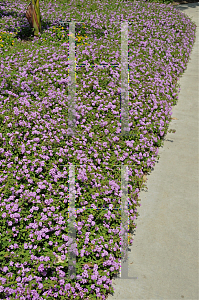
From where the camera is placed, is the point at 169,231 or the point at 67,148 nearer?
the point at 169,231

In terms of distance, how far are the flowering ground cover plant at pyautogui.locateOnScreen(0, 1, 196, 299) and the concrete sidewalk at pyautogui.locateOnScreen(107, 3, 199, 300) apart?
0.20m

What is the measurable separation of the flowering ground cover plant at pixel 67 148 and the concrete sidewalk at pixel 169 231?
0.20 m

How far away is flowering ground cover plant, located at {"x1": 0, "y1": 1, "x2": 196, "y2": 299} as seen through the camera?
10.3 feet

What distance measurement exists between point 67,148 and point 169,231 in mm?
1884

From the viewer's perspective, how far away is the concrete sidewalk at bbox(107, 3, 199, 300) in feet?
10.4

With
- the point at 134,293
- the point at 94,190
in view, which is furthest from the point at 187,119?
the point at 134,293

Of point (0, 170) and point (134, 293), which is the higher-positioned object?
point (0, 170)

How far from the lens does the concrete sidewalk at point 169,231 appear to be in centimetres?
318

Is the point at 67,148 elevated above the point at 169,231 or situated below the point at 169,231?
above

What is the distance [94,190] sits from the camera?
12.5 ft

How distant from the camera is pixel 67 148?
433 centimetres

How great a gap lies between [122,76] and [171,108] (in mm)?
1265

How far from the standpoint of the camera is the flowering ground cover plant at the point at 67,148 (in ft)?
10.3

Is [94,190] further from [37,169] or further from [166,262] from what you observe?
[166,262]
